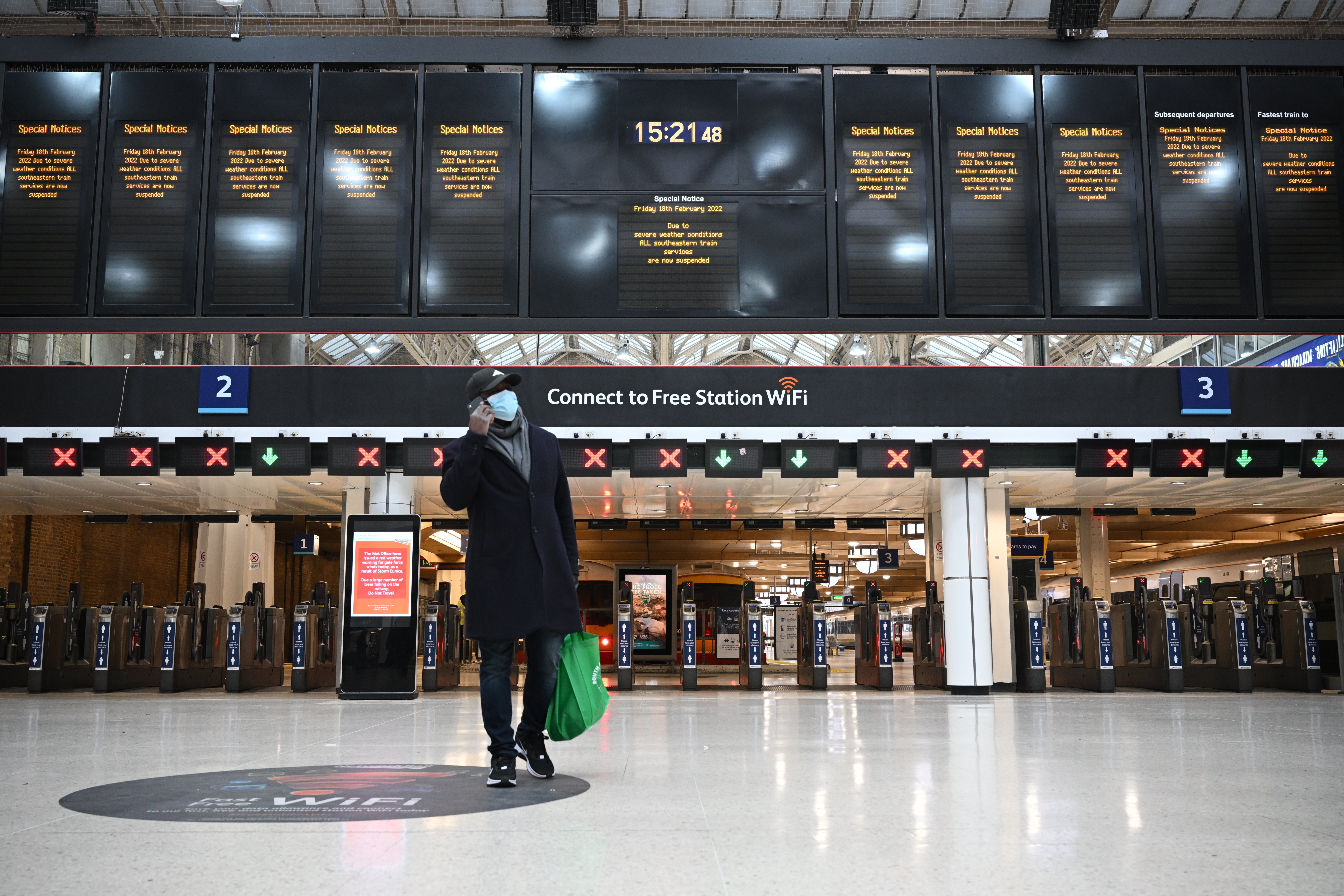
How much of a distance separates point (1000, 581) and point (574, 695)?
12.2 meters

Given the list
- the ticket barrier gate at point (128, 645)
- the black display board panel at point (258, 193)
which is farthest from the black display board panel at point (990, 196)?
the ticket barrier gate at point (128, 645)

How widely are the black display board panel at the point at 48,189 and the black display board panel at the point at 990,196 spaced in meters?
8.97

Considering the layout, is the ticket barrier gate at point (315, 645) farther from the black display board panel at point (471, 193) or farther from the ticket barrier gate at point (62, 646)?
the black display board panel at point (471, 193)

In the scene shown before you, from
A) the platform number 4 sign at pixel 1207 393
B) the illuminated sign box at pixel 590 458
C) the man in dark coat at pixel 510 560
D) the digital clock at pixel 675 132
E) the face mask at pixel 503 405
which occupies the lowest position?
the man in dark coat at pixel 510 560

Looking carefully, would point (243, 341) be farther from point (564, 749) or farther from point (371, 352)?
point (564, 749)

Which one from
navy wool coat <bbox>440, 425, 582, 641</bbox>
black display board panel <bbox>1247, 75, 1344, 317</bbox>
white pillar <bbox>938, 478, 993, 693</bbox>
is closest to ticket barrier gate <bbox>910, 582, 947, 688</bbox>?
white pillar <bbox>938, 478, 993, 693</bbox>

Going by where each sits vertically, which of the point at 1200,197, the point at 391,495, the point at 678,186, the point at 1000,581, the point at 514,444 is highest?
the point at 678,186

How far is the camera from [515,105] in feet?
36.8

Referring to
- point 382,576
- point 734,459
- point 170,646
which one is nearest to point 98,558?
point 170,646

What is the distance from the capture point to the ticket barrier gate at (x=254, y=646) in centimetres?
1603

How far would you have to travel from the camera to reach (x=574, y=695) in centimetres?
438

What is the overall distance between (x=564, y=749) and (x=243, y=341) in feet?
28.0

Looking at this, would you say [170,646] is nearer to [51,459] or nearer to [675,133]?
[51,459]

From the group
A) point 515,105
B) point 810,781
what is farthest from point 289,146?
point 810,781
